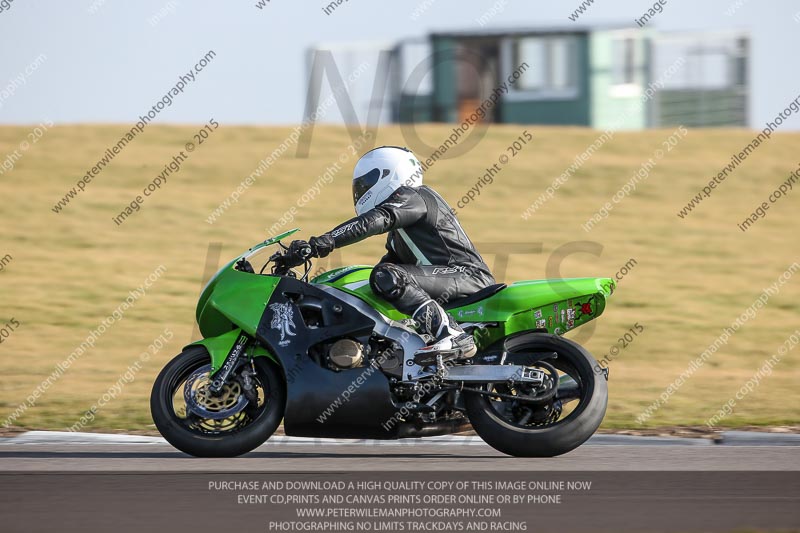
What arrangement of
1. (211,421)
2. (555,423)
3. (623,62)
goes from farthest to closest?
(623,62) → (211,421) → (555,423)

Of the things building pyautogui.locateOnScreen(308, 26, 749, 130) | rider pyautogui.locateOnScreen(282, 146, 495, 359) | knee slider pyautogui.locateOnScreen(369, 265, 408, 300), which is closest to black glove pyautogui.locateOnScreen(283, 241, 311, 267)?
rider pyautogui.locateOnScreen(282, 146, 495, 359)

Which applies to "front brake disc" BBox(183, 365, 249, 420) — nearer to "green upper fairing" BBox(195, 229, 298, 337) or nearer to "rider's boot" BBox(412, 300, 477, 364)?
"green upper fairing" BBox(195, 229, 298, 337)

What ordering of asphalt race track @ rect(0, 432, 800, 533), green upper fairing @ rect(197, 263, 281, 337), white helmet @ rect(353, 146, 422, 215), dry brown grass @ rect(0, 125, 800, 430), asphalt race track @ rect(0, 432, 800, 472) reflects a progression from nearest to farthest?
1. asphalt race track @ rect(0, 432, 800, 533)
2. asphalt race track @ rect(0, 432, 800, 472)
3. green upper fairing @ rect(197, 263, 281, 337)
4. white helmet @ rect(353, 146, 422, 215)
5. dry brown grass @ rect(0, 125, 800, 430)

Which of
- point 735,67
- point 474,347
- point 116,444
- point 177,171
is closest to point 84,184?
point 177,171

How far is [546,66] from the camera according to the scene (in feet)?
92.1

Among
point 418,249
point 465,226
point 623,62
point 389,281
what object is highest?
point 623,62

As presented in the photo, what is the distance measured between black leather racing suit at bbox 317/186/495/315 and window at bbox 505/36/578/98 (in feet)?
66.5

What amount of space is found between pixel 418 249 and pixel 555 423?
1.42 meters

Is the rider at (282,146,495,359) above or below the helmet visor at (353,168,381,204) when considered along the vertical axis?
below

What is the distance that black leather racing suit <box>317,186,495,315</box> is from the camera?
23.7ft

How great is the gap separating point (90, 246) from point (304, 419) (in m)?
10.4

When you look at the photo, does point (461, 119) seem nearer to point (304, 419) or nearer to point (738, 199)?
point (738, 199)

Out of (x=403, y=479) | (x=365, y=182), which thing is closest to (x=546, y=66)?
(x=365, y=182)

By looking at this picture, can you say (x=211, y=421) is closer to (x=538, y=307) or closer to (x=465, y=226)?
(x=538, y=307)
